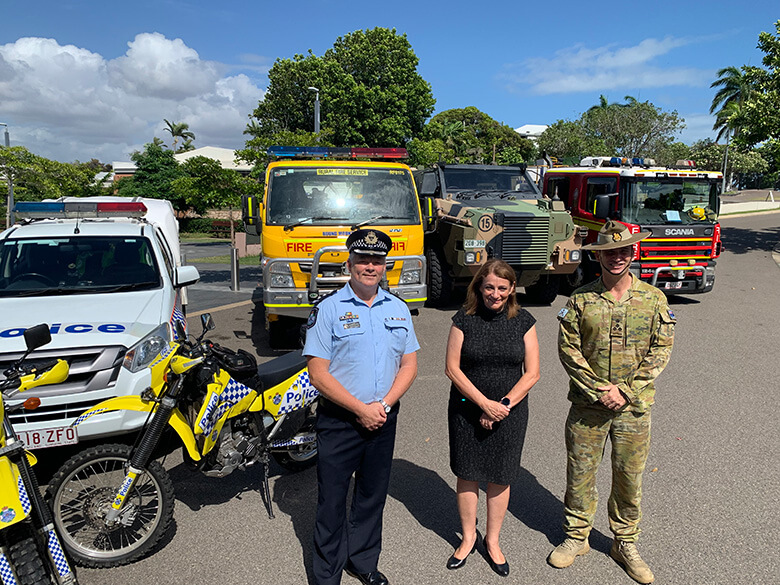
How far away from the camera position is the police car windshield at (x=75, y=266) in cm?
529

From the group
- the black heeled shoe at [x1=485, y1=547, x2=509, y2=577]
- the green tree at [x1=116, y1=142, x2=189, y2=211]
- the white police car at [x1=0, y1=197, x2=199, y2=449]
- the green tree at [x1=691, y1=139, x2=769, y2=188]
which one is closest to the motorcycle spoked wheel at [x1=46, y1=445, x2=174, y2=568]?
the white police car at [x1=0, y1=197, x2=199, y2=449]

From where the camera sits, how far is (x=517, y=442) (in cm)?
322

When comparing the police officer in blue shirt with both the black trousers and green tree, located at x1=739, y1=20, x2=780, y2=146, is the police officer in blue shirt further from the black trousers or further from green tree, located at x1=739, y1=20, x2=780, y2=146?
green tree, located at x1=739, y1=20, x2=780, y2=146

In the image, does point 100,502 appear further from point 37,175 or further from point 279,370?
point 37,175

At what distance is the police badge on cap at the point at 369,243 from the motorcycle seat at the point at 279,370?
1393mm

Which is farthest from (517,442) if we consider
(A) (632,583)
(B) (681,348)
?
(B) (681,348)

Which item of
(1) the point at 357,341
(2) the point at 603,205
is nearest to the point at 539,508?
(1) the point at 357,341

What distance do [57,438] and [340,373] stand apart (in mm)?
2254

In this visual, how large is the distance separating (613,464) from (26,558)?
9.36 feet

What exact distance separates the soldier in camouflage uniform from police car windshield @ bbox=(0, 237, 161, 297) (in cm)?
398

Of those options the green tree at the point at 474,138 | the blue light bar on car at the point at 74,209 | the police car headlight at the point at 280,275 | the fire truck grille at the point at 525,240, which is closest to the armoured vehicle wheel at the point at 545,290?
the fire truck grille at the point at 525,240

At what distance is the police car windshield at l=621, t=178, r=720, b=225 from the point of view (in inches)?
438

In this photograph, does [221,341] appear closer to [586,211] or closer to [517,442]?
[517,442]

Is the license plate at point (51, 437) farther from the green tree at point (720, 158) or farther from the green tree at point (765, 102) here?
the green tree at point (720, 158)
